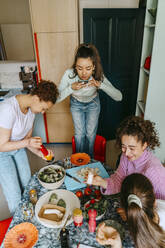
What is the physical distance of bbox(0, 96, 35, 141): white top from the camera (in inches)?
58.9

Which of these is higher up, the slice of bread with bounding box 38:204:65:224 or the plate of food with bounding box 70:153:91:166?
the slice of bread with bounding box 38:204:65:224

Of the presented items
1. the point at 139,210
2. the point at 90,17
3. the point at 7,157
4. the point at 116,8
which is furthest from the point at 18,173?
the point at 116,8

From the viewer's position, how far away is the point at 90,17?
2.71 meters

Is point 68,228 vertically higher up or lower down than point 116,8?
lower down

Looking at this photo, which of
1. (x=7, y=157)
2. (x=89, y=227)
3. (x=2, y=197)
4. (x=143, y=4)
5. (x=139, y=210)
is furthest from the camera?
(x=143, y=4)

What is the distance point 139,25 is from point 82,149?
192 cm

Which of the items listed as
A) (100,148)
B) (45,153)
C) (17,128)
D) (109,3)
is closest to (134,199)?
(45,153)

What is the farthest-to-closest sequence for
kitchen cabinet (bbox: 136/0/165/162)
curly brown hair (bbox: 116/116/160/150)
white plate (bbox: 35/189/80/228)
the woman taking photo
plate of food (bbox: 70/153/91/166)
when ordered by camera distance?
kitchen cabinet (bbox: 136/0/165/162) → the woman taking photo → plate of food (bbox: 70/153/91/166) → curly brown hair (bbox: 116/116/160/150) → white plate (bbox: 35/189/80/228)

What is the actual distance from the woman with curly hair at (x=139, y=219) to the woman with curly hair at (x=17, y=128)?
79 cm

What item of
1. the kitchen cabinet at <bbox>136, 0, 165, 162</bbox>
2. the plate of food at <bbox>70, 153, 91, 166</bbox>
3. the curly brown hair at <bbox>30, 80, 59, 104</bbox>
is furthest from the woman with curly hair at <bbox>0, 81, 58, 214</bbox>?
the kitchen cabinet at <bbox>136, 0, 165, 162</bbox>

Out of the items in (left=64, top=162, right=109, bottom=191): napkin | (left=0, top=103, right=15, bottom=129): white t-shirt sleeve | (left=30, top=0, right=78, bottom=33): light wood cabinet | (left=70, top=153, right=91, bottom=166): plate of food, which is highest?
(left=30, top=0, right=78, bottom=33): light wood cabinet

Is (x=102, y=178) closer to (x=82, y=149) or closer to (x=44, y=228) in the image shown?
(x=44, y=228)

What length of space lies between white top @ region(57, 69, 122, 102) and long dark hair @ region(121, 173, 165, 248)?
125 centimetres

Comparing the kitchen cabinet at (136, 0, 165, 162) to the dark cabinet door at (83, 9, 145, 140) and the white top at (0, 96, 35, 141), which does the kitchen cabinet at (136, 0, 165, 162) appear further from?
the white top at (0, 96, 35, 141)
